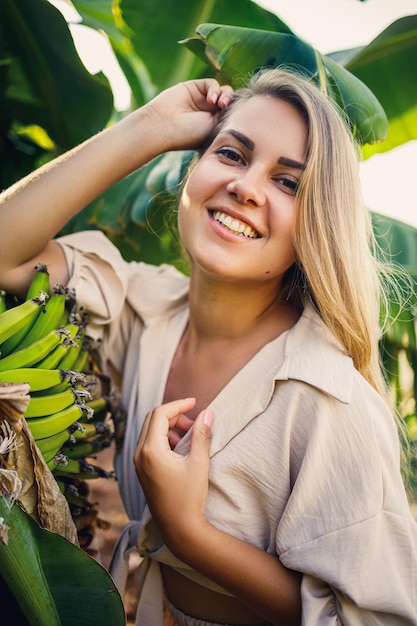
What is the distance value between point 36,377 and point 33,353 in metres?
0.07

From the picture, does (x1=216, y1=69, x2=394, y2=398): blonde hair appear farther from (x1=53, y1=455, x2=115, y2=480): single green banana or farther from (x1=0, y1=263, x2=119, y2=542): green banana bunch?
(x1=53, y1=455, x2=115, y2=480): single green banana

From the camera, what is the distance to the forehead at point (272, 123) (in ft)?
4.83

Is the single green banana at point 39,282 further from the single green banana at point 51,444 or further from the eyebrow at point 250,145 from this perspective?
the eyebrow at point 250,145

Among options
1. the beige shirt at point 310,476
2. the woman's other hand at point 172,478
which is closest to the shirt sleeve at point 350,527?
the beige shirt at point 310,476

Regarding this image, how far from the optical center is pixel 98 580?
1.09 m

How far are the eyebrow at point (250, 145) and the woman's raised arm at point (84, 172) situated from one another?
220mm

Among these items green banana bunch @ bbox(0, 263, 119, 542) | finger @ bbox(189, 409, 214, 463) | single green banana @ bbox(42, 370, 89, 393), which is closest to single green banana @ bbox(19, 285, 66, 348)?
green banana bunch @ bbox(0, 263, 119, 542)

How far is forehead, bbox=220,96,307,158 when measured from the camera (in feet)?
4.83

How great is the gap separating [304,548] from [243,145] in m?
1.01

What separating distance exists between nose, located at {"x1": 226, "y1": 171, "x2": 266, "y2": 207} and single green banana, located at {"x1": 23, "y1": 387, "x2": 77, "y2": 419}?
632mm

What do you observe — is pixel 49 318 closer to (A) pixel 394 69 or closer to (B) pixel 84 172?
(B) pixel 84 172

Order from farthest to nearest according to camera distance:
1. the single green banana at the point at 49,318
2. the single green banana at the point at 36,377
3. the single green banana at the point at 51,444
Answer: the single green banana at the point at 49,318 < the single green banana at the point at 51,444 < the single green banana at the point at 36,377

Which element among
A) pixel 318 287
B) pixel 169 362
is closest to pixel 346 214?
pixel 318 287

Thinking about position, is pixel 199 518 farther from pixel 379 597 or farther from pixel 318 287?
pixel 318 287
